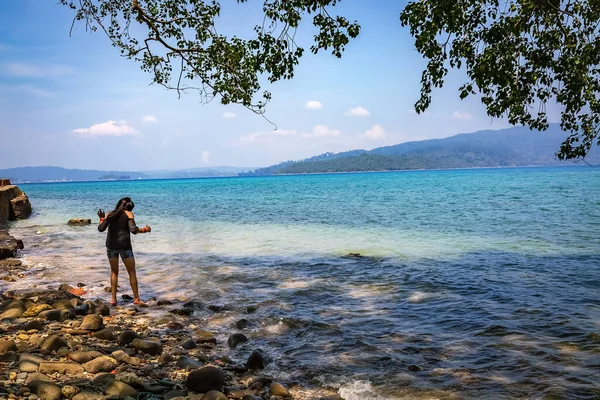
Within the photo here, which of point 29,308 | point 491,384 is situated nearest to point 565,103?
point 491,384

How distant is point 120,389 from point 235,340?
3504mm

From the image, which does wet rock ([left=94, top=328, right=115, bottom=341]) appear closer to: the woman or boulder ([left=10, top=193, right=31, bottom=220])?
the woman

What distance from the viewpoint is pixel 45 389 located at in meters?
5.39

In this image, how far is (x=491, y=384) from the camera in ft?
23.2

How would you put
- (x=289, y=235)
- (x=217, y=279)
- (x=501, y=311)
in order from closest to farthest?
(x=501, y=311)
(x=217, y=279)
(x=289, y=235)

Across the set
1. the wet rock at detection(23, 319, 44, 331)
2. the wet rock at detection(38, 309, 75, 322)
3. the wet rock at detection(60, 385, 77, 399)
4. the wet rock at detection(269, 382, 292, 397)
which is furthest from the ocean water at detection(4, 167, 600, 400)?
the wet rock at detection(23, 319, 44, 331)

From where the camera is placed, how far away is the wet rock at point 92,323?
9.02 meters

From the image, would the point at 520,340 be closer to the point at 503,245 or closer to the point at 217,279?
the point at 217,279

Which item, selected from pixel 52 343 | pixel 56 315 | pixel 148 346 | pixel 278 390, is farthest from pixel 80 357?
pixel 278 390

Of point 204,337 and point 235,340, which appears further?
point 204,337

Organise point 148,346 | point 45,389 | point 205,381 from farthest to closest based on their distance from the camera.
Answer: point 148,346, point 205,381, point 45,389

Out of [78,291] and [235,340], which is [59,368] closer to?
[235,340]

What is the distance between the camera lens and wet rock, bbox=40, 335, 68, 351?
737 cm

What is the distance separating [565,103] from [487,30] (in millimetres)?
2814
